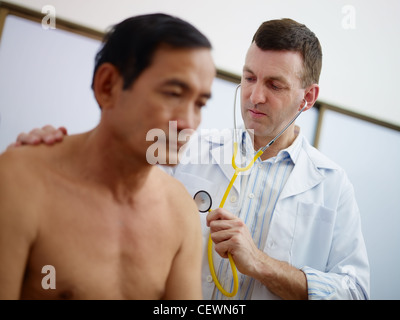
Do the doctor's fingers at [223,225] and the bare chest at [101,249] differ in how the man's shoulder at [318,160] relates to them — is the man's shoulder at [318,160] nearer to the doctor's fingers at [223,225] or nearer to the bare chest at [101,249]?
the doctor's fingers at [223,225]

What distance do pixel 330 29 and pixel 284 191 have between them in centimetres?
92

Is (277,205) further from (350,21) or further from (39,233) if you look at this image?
(350,21)

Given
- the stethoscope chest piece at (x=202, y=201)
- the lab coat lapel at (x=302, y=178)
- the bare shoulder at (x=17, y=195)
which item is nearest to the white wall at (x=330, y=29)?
the lab coat lapel at (x=302, y=178)

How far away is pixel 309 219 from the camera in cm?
121

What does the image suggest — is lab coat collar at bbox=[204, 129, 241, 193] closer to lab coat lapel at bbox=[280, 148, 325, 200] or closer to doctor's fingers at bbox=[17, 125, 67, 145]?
lab coat lapel at bbox=[280, 148, 325, 200]

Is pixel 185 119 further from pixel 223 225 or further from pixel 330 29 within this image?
pixel 330 29

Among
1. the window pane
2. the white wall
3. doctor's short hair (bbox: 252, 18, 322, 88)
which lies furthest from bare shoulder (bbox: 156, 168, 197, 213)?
the window pane

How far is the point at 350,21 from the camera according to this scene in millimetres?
1751

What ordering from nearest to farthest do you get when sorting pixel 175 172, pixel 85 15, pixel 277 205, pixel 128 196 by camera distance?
pixel 128 196, pixel 277 205, pixel 175 172, pixel 85 15

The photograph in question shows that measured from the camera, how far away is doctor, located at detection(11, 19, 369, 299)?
3.66ft

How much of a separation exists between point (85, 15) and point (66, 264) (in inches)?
45.5

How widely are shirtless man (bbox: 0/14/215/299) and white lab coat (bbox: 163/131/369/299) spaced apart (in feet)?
1.40
